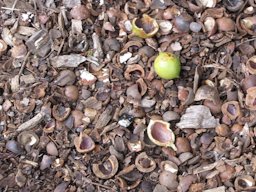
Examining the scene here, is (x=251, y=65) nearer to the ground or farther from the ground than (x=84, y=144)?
farther from the ground

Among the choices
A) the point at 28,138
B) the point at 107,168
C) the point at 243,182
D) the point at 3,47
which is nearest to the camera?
the point at 243,182

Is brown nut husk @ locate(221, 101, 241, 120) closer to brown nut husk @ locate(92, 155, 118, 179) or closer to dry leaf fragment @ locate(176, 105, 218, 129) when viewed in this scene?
dry leaf fragment @ locate(176, 105, 218, 129)

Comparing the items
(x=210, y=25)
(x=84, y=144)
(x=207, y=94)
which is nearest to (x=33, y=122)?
(x=84, y=144)

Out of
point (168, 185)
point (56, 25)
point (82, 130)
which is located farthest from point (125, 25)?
point (168, 185)

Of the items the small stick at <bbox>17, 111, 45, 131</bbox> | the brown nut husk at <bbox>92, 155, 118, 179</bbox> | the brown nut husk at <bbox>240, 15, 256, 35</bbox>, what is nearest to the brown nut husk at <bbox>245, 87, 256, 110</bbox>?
the brown nut husk at <bbox>240, 15, 256, 35</bbox>

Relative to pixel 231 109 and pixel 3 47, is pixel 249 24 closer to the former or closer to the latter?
pixel 231 109

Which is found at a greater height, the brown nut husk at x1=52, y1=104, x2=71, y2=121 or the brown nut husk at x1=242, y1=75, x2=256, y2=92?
the brown nut husk at x1=242, y1=75, x2=256, y2=92

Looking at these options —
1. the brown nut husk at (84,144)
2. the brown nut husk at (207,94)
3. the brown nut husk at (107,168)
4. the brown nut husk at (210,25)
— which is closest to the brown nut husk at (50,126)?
the brown nut husk at (84,144)

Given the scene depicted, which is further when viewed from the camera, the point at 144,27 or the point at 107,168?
the point at 144,27
